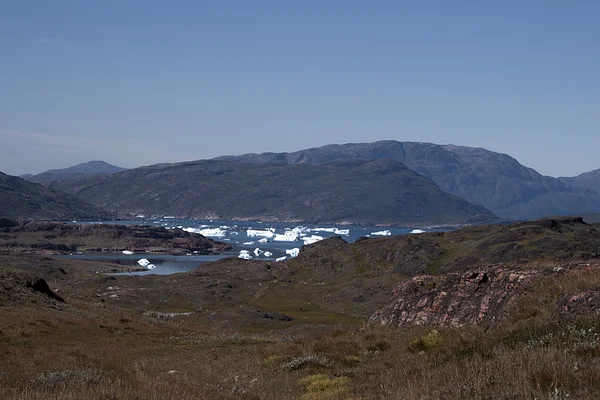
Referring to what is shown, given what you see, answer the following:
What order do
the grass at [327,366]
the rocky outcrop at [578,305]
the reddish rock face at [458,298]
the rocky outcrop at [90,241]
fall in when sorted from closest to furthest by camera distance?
1. the grass at [327,366]
2. the rocky outcrop at [578,305]
3. the reddish rock face at [458,298]
4. the rocky outcrop at [90,241]

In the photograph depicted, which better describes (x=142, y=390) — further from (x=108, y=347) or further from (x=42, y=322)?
(x=42, y=322)

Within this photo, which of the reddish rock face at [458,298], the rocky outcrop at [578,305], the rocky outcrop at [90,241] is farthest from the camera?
the rocky outcrop at [90,241]

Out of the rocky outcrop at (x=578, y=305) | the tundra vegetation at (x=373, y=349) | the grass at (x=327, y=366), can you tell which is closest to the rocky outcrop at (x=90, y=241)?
the tundra vegetation at (x=373, y=349)

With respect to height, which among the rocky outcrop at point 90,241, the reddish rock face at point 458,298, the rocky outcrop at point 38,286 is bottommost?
the rocky outcrop at point 90,241

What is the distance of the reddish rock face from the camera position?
1714cm

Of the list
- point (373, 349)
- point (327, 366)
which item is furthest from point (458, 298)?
point (327, 366)

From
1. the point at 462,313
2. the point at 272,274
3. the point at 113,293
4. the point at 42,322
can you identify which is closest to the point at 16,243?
the point at 272,274

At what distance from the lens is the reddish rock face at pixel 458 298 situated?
1714cm

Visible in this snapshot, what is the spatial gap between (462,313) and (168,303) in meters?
59.0

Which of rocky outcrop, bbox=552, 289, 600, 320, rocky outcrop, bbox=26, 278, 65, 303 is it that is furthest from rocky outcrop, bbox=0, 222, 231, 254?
rocky outcrop, bbox=552, 289, 600, 320

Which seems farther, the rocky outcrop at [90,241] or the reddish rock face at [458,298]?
the rocky outcrop at [90,241]

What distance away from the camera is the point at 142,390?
37.1 ft

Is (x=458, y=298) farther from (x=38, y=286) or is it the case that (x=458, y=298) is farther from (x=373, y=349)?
(x=38, y=286)

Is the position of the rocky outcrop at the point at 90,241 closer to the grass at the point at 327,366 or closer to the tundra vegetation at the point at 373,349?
the tundra vegetation at the point at 373,349
